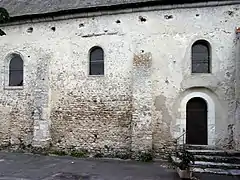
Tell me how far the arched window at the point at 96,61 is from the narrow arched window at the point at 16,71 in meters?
4.09

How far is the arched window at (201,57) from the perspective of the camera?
37.6 feet

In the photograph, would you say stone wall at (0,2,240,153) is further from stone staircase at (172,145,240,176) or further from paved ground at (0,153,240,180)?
stone staircase at (172,145,240,176)

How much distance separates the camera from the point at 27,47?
13.6 m

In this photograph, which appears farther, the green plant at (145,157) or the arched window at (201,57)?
the arched window at (201,57)

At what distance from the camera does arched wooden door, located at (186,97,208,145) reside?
11156 millimetres

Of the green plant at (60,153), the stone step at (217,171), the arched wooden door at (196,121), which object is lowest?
the green plant at (60,153)

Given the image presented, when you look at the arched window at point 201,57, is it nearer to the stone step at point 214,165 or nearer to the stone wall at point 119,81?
the stone wall at point 119,81

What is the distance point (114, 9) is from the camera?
12102mm

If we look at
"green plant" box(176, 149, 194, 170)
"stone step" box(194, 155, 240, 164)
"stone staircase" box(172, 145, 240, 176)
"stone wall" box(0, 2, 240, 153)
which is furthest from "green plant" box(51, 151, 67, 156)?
"stone step" box(194, 155, 240, 164)

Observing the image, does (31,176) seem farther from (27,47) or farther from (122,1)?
(122,1)

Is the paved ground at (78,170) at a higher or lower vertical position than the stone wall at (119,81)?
lower

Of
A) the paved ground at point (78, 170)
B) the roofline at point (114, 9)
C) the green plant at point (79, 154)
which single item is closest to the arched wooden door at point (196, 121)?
the paved ground at point (78, 170)

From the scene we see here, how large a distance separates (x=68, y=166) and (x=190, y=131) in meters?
5.32

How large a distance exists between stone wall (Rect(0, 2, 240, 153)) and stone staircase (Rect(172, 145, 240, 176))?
1.48m
